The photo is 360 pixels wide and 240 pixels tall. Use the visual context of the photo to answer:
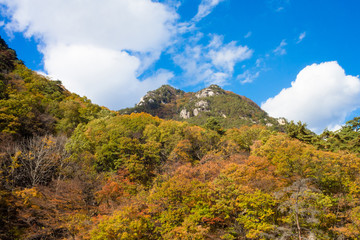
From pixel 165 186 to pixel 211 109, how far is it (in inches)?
5113

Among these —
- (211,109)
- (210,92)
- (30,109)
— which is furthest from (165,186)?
(210,92)

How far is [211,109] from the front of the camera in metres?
143

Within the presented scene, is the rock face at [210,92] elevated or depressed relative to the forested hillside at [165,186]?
elevated

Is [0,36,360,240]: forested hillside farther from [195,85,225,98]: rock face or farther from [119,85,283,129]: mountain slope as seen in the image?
[195,85,225,98]: rock face

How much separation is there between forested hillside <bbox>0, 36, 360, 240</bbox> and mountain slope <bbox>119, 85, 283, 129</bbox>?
227 feet

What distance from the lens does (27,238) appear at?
16156mm

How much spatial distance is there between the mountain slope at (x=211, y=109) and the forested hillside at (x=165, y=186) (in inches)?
2724

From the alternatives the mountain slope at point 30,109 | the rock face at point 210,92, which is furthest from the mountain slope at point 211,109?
the mountain slope at point 30,109

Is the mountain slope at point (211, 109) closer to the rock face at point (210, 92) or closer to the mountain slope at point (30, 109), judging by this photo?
the rock face at point (210, 92)

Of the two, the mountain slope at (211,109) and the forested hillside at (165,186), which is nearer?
the forested hillside at (165,186)

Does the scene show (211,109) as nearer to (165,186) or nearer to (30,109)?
(30,109)

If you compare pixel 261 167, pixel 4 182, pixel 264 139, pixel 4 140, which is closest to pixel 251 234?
pixel 261 167

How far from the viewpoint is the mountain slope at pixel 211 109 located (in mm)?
113387

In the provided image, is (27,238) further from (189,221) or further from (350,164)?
(350,164)
